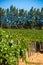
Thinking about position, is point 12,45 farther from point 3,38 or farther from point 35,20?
point 35,20

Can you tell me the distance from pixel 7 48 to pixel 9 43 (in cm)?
42

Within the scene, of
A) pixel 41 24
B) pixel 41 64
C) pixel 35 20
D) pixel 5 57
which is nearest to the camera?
pixel 5 57

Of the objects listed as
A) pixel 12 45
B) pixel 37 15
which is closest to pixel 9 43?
pixel 12 45

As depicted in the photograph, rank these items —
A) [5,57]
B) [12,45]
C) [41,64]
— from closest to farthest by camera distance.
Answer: [5,57]
[12,45]
[41,64]

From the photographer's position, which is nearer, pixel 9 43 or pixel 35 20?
pixel 9 43

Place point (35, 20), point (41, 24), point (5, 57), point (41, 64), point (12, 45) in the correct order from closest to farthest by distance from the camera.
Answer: point (5, 57), point (12, 45), point (41, 64), point (41, 24), point (35, 20)

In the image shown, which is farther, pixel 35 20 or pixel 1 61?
pixel 35 20

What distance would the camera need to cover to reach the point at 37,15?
7431 centimetres

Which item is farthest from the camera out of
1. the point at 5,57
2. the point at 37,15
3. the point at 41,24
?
the point at 37,15

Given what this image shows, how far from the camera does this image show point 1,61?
4.62 metres

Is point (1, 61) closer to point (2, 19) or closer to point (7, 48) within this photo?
point (7, 48)

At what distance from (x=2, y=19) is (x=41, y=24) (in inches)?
454

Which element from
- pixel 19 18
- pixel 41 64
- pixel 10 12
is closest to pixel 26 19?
pixel 19 18

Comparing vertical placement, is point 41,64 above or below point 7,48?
below
